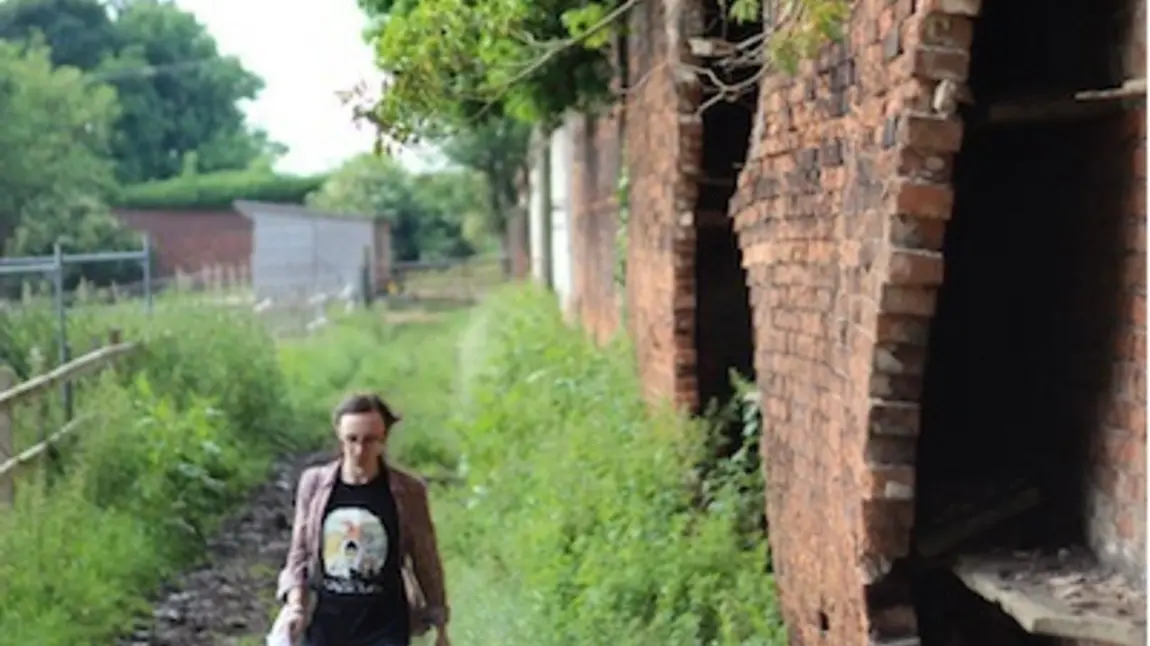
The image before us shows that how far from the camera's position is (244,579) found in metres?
11.5

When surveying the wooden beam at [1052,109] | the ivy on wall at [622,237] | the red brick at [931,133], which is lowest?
the ivy on wall at [622,237]

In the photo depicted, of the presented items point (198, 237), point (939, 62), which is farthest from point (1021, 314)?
point (198, 237)

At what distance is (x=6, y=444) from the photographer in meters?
10.2

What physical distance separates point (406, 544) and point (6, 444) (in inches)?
201

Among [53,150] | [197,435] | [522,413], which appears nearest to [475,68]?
[522,413]

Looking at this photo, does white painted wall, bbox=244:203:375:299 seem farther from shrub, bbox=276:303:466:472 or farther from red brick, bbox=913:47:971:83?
red brick, bbox=913:47:971:83

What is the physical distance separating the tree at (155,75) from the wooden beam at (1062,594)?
105ft

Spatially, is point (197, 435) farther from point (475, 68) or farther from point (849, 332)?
point (849, 332)

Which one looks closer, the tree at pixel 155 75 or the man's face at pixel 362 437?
the man's face at pixel 362 437

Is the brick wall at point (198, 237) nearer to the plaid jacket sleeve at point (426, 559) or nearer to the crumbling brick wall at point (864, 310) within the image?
the plaid jacket sleeve at point (426, 559)

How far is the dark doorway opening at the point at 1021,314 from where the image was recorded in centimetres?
475

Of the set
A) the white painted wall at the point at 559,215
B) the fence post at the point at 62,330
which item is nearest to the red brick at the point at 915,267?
the fence post at the point at 62,330

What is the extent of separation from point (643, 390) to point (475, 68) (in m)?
2.05

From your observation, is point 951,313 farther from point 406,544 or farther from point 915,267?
point 406,544
